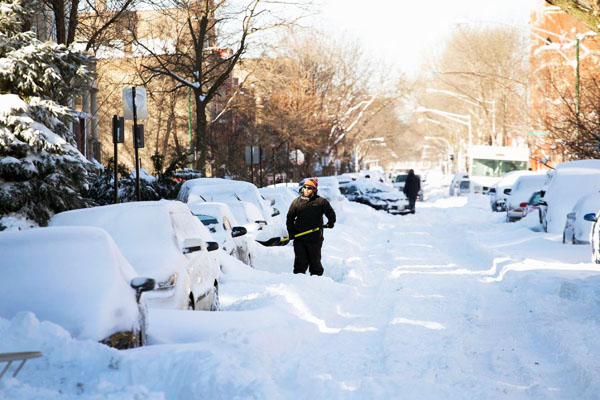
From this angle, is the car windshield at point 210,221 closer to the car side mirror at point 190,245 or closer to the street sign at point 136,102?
the street sign at point 136,102

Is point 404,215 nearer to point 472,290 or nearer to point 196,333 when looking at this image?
point 472,290

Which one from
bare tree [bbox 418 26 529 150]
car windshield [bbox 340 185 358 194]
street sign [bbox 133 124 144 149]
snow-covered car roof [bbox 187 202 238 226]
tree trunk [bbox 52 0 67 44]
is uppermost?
bare tree [bbox 418 26 529 150]

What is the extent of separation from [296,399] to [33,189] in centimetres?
995

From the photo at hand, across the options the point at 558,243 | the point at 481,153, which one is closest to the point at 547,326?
the point at 558,243

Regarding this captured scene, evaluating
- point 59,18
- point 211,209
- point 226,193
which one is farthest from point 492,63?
point 211,209

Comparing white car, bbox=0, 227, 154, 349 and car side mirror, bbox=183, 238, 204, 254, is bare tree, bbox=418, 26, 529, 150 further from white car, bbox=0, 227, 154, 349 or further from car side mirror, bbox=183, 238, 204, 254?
white car, bbox=0, 227, 154, 349

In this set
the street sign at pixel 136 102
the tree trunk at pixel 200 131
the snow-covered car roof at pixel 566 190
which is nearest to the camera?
the street sign at pixel 136 102

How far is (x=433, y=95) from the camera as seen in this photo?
102 meters

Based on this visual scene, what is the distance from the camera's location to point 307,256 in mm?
14141

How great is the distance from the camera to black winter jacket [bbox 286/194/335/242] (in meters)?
13.9

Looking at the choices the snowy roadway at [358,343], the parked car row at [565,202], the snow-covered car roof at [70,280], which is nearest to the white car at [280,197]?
the parked car row at [565,202]

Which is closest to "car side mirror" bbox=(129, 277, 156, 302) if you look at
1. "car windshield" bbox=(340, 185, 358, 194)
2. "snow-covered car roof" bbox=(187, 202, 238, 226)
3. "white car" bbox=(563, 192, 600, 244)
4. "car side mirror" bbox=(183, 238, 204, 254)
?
"car side mirror" bbox=(183, 238, 204, 254)

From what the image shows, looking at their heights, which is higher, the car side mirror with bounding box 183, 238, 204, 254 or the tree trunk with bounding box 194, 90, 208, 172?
the tree trunk with bounding box 194, 90, 208, 172

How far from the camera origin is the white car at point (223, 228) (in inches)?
596
